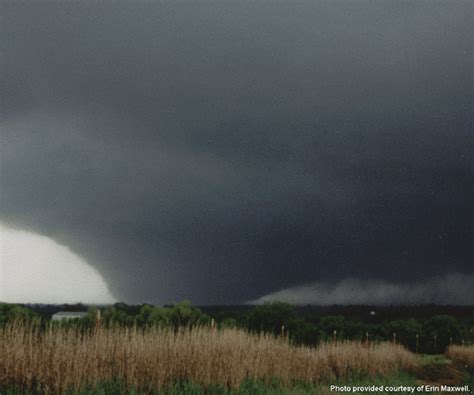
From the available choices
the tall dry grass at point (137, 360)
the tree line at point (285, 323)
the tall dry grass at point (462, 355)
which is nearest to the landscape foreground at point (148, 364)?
the tall dry grass at point (137, 360)

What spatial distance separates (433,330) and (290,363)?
2657 cm

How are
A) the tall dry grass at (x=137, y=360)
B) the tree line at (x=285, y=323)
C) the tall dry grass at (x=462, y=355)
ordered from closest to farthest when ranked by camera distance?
the tall dry grass at (x=137, y=360) → the tree line at (x=285, y=323) → the tall dry grass at (x=462, y=355)

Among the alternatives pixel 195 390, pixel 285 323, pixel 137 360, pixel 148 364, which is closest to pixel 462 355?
pixel 285 323

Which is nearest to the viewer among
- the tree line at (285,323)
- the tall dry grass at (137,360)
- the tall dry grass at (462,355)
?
the tall dry grass at (137,360)

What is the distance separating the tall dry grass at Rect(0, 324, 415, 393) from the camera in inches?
370

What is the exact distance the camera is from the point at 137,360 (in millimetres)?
10469

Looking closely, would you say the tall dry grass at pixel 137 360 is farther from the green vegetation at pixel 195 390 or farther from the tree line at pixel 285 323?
the tree line at pixel 285 323

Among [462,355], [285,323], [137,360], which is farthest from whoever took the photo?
[462,355]

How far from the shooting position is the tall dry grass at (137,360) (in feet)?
30.8

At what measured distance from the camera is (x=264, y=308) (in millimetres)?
26969

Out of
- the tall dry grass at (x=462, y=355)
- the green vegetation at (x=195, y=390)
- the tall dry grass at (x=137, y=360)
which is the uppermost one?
the tall dry grass at (x=137, y=360)

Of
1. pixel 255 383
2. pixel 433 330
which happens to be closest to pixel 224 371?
pixel 255 383

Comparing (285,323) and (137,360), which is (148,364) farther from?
(285,323)

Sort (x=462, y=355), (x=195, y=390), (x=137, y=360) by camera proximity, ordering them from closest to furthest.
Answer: (x=137, y=360) < (x=195, y=390) < (x=462, y=355)
